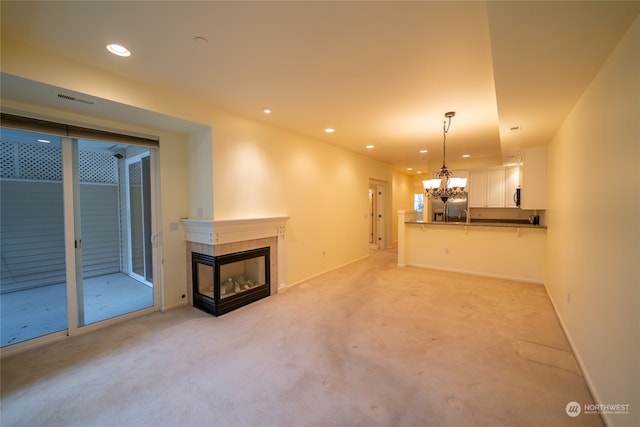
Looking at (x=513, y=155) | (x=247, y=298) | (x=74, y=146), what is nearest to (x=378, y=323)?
(x=247, y=298)

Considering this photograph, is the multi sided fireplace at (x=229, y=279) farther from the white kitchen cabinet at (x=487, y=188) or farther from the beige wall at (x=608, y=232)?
the white kitchen cabinet at (x=487, y=188)

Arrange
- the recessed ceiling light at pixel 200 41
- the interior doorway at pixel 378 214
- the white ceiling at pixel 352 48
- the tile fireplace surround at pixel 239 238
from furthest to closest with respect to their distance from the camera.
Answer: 1. the interior doorway at pixel 378 214
2. the tile fireplace surround at pixel 239 238
3. the recessed ceiling light at pixel 200 41
4. the white ceiling at pixel 352 48

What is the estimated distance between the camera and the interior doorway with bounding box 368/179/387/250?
7.94 meters

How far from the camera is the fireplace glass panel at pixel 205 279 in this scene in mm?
3602

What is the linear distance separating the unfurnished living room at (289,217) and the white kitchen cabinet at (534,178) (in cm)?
3

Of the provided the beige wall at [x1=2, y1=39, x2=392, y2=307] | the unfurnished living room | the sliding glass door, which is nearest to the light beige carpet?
the unfurnished living room

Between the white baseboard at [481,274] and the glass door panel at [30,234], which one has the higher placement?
the glass door panel at [30,234]

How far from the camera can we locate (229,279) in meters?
3.72

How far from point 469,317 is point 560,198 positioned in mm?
1919

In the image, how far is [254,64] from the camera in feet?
7.72

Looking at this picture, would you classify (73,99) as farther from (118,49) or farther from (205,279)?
(205,279)

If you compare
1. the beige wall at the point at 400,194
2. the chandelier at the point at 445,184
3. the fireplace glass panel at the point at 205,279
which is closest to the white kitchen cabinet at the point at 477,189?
the beige wall at the point at 400,194

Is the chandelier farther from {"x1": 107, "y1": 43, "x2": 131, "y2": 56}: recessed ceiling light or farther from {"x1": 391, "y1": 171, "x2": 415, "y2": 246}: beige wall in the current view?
{"x1": 391, "y1": 171, "x2": 415, "y2": 246}: beige wall

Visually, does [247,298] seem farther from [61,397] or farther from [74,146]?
[74,146]
